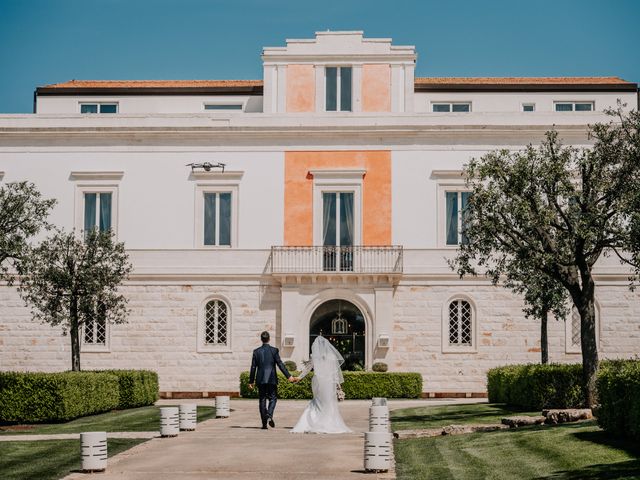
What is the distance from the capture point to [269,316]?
1567 inches

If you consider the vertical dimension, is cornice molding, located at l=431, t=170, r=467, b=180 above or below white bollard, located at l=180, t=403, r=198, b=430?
above

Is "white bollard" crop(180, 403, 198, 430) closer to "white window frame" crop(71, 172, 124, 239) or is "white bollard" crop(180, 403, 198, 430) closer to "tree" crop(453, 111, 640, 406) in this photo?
"tree" crop(453, 111, 640, 406)

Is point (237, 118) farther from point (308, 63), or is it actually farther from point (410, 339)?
point (410, 339)

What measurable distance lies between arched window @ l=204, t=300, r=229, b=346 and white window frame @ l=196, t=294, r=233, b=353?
0.10 metres

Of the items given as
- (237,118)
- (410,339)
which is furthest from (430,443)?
(237,118)

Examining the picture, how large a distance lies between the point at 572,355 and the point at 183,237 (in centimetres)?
1502

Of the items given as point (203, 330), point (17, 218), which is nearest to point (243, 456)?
point (17, 218)

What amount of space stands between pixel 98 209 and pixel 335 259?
917 centimetres

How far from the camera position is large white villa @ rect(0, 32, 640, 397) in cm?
3941

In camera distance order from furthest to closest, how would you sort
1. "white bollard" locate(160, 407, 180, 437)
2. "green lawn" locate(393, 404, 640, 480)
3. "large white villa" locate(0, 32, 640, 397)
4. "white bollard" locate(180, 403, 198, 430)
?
"large white villa" locate(0, 32, 640, 397)
"white bollard" locate(180, 403, 198, 430)
"white bollard" locate(160, 407, 180, 437)
"green lawn" locate(393, 404, 640, 480)

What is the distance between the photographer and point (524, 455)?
53.1 ft

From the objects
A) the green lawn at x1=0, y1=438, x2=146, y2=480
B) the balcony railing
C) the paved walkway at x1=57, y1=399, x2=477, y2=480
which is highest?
the balcony railing

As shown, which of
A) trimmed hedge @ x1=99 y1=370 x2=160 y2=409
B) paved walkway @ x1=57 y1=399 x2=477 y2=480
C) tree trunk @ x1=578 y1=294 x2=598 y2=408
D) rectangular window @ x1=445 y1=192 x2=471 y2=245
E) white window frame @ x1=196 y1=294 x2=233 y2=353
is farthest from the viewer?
rectangular window @ x1=445 y1=192 x2=471 y2=245

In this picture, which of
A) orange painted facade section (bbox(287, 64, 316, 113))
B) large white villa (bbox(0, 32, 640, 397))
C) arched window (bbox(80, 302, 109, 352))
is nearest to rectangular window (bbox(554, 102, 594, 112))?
large white villa (bbox(0, 32, 640, 397))
